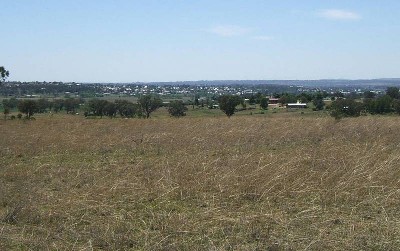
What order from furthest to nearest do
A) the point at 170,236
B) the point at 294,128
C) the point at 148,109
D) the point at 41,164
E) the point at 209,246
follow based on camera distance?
1. the point at 148,109
2. the point at 294,128
3. the point at 41,164
4. the point at 170,236
5. the point at 209,246

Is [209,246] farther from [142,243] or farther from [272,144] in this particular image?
[272,144]

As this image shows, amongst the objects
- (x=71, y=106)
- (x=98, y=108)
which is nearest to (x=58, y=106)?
(x=71, y=106)

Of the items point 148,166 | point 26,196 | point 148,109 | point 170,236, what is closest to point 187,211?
point 170,236

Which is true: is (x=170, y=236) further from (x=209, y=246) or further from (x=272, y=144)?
(x=272, y=144)

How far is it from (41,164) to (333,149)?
269 inches

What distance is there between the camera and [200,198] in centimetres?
754

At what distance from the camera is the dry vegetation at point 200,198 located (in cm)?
559

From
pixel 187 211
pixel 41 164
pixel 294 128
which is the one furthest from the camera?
pixel 294 128

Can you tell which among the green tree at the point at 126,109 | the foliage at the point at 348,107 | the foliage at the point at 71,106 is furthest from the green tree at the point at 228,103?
the foliage at the point at 71,106

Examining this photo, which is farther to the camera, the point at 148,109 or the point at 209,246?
the point at 148,109

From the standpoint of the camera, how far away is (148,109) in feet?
185

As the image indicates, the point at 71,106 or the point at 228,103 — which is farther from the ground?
the point at 228,103

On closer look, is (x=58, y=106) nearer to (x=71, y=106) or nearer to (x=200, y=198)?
(x=71, y=106)

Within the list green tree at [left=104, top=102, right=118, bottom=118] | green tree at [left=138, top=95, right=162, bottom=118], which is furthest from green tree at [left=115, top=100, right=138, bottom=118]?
green tree at [left=138, top=95, right=162, bottom=118]
